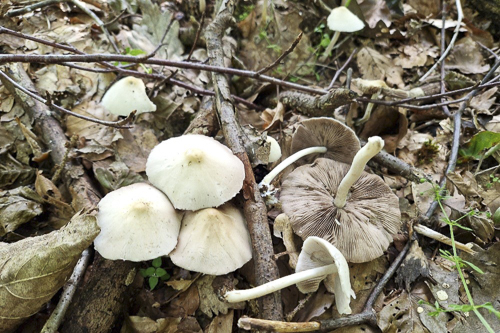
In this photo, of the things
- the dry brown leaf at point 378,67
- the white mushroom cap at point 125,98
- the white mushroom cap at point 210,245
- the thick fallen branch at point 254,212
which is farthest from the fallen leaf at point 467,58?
the white mushroom cap at point 125,98

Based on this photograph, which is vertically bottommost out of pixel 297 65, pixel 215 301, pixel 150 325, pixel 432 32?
pixel 150 325

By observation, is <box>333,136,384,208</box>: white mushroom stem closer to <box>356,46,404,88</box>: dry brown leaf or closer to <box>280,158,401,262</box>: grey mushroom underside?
<box>280,158,401,262</box>: grey mushroom underside

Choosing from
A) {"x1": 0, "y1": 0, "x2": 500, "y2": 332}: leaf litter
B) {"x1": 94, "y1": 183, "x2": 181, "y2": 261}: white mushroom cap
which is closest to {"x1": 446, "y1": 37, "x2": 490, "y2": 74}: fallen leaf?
{"x1": 0, "y1": 0, "x2": 500, "y2": 332}: leaf litter

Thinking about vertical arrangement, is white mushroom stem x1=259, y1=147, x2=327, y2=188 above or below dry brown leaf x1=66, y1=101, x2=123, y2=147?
above

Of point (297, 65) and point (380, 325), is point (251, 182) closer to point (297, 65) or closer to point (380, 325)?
point (380, 325)

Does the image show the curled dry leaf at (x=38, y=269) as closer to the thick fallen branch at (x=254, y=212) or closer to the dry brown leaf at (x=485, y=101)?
the thick fallen branch at (x=254, y=212)

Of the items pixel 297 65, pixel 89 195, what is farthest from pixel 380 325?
pixel 297 65
